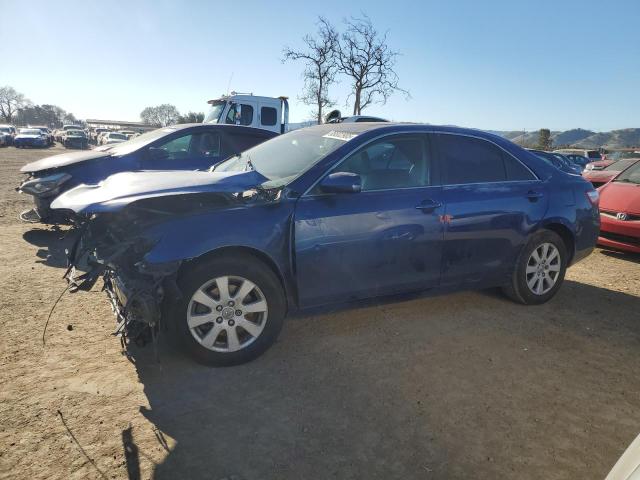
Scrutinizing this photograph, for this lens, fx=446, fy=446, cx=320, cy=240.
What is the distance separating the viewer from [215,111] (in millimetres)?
13648

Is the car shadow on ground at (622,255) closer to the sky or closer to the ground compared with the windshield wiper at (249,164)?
closer to the ground

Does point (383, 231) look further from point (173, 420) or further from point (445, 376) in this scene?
point (173, 420)

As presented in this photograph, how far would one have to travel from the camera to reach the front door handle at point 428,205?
3660 millimetres

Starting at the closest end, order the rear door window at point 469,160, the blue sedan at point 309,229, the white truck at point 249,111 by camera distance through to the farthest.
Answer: the blue sedan at point 309,229, the rear door window at point 469,160, the white truck at point 249,111

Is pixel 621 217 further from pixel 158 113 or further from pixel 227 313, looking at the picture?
pixel 158 113

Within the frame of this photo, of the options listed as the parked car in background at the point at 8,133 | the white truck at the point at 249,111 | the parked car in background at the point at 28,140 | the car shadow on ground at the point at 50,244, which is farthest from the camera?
the parked car in background at the point at 8,133

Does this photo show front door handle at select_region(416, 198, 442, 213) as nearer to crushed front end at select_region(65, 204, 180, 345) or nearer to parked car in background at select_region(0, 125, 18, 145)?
crushed front end at select_region(65, 204, 180, 345)

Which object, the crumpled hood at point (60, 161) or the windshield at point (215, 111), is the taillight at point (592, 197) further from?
the windshield at point (215, 111)

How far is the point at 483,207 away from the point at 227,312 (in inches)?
94.7

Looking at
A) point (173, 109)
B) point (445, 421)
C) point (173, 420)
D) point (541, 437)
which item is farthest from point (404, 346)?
point (173, 109)

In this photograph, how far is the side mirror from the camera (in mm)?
3247

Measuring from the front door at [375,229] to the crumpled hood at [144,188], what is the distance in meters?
0.52

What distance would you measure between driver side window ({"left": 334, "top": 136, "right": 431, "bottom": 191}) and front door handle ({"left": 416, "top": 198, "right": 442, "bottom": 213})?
6.5 inches

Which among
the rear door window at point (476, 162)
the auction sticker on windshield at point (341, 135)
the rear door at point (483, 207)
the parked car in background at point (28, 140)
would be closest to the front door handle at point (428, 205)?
the rear door at point (483, 207)
